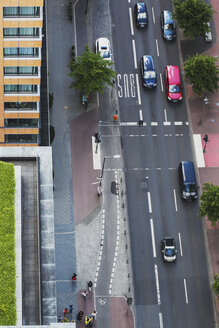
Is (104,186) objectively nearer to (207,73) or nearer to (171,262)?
(171,262)

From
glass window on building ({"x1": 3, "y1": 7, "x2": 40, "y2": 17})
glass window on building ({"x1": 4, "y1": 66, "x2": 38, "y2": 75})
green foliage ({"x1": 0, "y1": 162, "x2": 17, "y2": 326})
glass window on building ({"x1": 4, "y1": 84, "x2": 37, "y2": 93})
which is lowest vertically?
green foliage ({"x1": 0, "y1": 162, "x2": 17, "y2": 326})

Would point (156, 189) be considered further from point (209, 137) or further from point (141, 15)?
point (141, 15)

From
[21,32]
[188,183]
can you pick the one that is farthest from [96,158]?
[21,32]

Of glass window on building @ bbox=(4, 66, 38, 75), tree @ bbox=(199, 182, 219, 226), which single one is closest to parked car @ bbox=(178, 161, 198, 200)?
tree @ bbox=(199, 182, 219, 226)

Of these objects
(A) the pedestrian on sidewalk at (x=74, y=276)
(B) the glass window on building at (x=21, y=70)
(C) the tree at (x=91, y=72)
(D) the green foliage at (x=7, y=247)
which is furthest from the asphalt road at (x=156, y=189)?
(D) the green foliage at (x=7, y=247)

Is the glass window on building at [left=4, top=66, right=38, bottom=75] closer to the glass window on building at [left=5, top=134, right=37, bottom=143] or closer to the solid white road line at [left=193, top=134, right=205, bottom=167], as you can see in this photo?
the glass window on building at [left=5, top=134, right=37, bottom=143]

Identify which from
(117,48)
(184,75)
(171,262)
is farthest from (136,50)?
(171,262)

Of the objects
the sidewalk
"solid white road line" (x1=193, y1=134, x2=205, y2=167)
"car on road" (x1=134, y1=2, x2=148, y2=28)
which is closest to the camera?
the sidewalk
